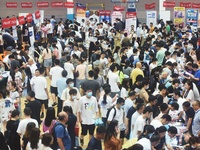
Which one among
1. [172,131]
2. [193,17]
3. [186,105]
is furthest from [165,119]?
[193,17]

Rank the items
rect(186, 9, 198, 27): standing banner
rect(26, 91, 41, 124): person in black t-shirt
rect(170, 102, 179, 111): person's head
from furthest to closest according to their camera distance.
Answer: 1. rect(186, 9, 198, 27): standing banner
2. rect(26, 91, 41, 124): person in black t-shirt
3. rect(170, 102, 179, 111): person's head

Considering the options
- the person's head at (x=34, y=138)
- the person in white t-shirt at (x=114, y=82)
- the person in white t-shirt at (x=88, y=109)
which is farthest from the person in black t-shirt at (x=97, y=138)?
the person in white t-shirt at (x=114, y=82)

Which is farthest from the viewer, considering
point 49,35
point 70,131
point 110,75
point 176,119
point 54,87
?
point 49,35

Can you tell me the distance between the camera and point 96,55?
11.1 meters

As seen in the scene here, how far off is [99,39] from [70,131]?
8514 millimetres

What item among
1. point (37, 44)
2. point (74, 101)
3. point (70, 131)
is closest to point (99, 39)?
point (37, 44)

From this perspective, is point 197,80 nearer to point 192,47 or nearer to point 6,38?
point 192,47

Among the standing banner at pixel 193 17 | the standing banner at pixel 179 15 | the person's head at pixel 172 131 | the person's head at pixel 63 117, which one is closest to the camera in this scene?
the person's head at pixel 63 117

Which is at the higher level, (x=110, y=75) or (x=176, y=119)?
(x=110, y=75)

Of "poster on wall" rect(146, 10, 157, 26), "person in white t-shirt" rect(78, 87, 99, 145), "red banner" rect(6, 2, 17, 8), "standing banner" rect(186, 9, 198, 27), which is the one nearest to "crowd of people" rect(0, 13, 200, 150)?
"person in white t-shirt" rect(78, 87, 99, 145)

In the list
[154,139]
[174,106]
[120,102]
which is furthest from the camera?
[174,106]

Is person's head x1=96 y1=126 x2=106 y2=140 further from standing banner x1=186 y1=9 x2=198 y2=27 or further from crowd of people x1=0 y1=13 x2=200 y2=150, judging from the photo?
standing banner x1=186 y1=9 x2=198 y2=27

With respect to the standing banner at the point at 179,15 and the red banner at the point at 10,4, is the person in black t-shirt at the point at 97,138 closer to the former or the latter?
the standing banner at the point at 179,15

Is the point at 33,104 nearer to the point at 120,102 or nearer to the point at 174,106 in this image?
the point at 120,102
